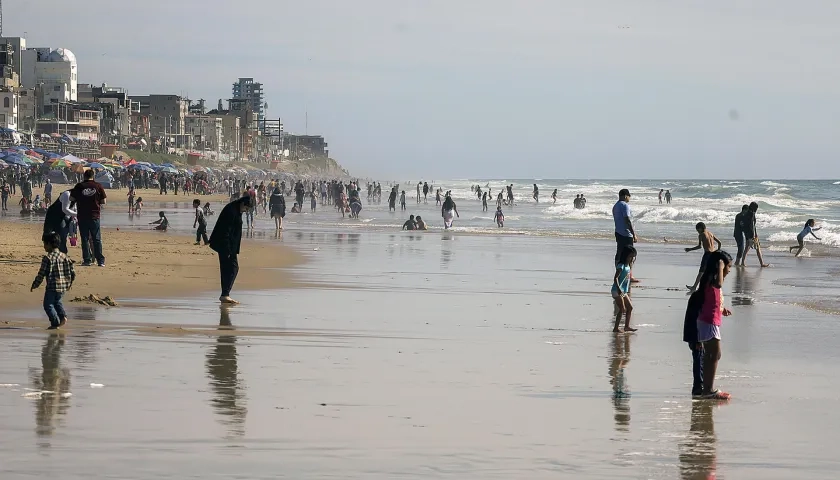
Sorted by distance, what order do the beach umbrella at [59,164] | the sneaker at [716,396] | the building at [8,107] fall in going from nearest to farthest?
the sneaker at [716,396] → the beach umbrella at [59,164] → the building at [8,107]

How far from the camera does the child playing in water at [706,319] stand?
9344mm

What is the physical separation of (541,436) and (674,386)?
8.70ft

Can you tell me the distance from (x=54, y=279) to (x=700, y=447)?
6.75 metres

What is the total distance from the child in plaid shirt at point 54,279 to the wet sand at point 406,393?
0.24 meters

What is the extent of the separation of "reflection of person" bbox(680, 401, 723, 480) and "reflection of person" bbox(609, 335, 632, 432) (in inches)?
17.9

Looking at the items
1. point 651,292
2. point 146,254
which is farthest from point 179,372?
point 146,254

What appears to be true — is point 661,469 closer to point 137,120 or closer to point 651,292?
point 651,292

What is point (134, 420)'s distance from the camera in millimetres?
7316

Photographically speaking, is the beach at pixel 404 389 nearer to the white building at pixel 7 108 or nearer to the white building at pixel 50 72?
the white building at pixel 7 108

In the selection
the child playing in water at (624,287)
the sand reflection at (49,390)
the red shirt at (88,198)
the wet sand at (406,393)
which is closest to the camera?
the wet sand at (406,393)

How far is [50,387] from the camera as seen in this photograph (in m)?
8.27

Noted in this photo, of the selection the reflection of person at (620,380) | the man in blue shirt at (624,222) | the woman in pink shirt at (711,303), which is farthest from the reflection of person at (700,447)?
the man in blue shirt at (624,222)

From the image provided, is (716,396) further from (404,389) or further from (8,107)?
(8,107)

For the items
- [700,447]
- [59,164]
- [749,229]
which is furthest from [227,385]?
[59,164]
